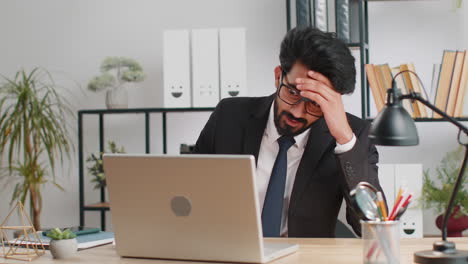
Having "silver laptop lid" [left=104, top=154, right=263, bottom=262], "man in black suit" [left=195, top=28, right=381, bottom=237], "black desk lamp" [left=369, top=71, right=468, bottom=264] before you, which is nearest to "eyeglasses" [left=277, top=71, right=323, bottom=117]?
"man in black suit" [left=195, top=28, right=381, bottom=237]

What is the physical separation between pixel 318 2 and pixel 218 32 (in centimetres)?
49

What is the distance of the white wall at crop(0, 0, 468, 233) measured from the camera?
10.8ft

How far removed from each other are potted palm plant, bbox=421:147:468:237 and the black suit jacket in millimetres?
707

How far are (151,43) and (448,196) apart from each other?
1.74 meters

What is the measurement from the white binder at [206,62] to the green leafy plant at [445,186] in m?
1.05

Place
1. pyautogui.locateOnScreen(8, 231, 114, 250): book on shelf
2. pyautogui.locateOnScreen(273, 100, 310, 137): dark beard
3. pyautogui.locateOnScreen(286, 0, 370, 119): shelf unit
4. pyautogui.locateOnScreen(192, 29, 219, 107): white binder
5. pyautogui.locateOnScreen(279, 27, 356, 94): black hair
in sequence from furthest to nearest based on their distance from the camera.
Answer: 1. pyautogui.locateOnScreen(192, 29, 219, 107): white binder
2. pyautogui.locateOnScreen(286, 0, 370, 119): shelf unit
3. pyautogui.locateOnScreen(273, 100, 310, 137): dark beard
4. pyautogui.locateOnScreen(279, 27, 356, 94): black hair
5. pyautogui.locateOnScreen(8, 231, 114, 250): book on shelf

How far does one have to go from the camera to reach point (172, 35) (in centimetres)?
321

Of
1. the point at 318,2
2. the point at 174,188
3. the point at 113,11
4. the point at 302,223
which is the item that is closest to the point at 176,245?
the point at 174,188

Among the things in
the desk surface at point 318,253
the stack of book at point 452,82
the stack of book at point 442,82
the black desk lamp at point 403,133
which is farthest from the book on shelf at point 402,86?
the black desk lamp at point 403,133

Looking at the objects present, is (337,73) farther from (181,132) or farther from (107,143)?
(107,143)

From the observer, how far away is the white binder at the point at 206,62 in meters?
3.19

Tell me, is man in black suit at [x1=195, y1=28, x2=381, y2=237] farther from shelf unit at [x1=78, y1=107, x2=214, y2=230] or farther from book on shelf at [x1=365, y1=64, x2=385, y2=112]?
shelf unit at [x1=78, y1=107, x2=214, y2=230]

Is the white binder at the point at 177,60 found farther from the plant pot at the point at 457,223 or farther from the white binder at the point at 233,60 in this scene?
the plant pot at the point at 457,223

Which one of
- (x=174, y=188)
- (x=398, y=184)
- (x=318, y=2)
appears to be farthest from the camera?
(x=318, y=2)
